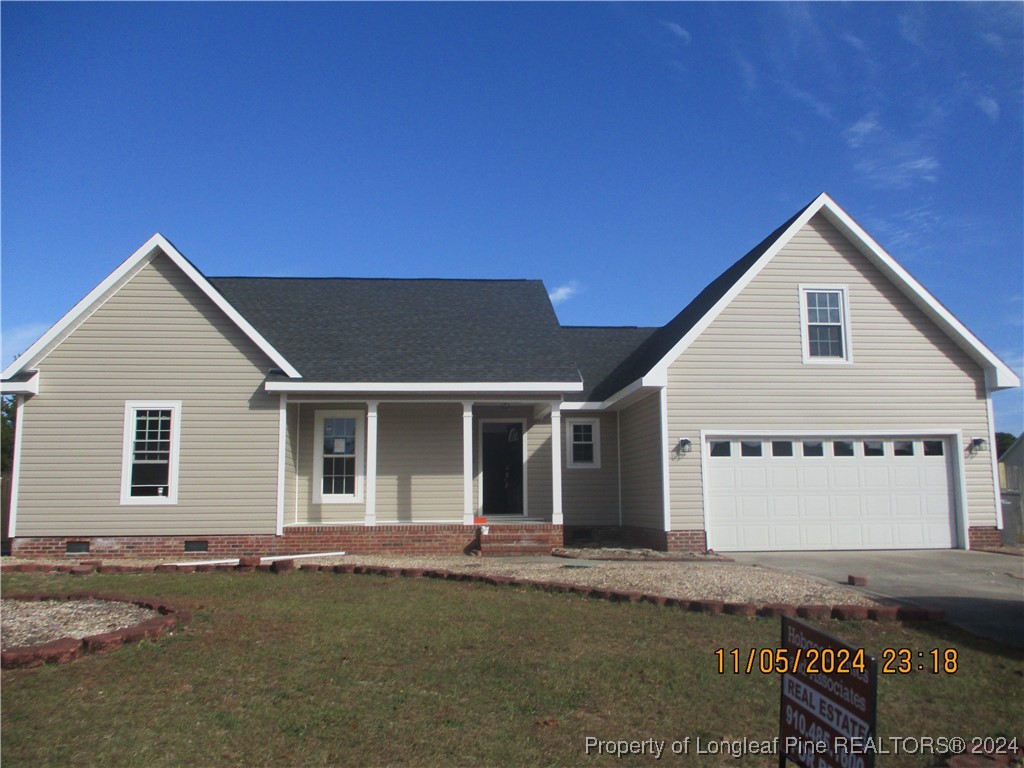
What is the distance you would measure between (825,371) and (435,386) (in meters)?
7.98

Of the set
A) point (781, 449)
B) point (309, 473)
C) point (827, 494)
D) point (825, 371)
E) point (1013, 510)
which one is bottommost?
point (1013, 510)

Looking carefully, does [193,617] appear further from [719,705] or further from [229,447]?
[229,447]

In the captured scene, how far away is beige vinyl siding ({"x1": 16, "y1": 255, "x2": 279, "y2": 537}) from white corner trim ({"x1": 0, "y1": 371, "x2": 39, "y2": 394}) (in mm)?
242

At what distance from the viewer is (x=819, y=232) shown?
17500mm

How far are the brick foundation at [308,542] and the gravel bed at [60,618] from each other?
586 cm

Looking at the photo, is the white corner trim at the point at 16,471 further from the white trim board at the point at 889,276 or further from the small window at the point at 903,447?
the small window at the point at 903,447

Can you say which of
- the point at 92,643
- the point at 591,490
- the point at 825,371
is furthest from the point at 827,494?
the point at 92,643

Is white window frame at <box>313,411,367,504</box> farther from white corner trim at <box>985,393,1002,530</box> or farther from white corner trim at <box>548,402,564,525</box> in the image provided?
white corner trim at <box>985,393,1002,530</box>

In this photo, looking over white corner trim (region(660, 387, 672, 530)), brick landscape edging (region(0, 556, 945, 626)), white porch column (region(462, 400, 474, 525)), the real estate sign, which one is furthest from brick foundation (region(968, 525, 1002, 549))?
the real estate sign

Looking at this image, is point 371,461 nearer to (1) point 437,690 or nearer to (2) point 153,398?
(2) point 153,398

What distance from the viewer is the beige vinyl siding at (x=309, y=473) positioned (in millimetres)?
17875

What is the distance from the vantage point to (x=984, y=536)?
55.6 ft

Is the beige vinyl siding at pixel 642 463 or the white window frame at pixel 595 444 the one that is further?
the white window frame at pixel 595 444

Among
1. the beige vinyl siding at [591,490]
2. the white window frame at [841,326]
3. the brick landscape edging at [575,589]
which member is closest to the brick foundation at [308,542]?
the brick landscape edging at [575,589]
